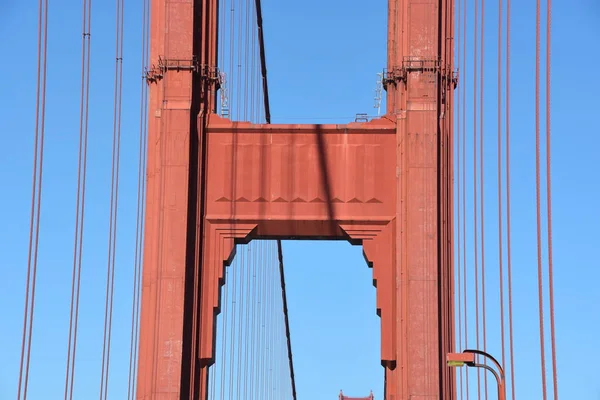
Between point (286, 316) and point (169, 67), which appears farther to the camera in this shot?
point (286, 316)

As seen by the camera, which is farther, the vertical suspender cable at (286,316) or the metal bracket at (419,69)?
the vertical suspender cable at (286,316)

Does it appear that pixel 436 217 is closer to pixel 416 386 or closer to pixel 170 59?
pixel 416 386

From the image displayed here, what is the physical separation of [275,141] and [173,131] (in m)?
1.86

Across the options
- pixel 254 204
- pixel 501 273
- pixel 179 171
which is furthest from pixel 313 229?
pixel 501 273

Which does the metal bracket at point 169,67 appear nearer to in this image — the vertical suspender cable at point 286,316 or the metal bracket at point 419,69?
the metal bracket at point 419,69

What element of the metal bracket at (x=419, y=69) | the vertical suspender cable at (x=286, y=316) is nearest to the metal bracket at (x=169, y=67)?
the metal bracket at (x=419, y=69)

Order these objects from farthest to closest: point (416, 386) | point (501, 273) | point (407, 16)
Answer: point (407, 16) < point (416, 386) < point (501, 273)

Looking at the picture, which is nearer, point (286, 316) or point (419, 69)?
point (419, 69)

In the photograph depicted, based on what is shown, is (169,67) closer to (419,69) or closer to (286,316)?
(419,69)

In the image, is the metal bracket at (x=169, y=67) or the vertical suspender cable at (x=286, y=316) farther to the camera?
the vertical suspender cable at (x=286, y=316)

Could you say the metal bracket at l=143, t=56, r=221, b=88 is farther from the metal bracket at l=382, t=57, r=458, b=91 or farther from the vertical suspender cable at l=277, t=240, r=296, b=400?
the vertical suspender cable at l=277, t=240, r=296, b=400

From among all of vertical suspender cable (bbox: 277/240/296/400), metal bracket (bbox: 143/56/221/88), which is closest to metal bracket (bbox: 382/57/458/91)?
metal bracket (bbox: 143/56/221/88)

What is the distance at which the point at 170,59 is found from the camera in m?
23.6

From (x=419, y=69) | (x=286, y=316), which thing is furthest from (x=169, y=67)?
(x=286, y=316)
